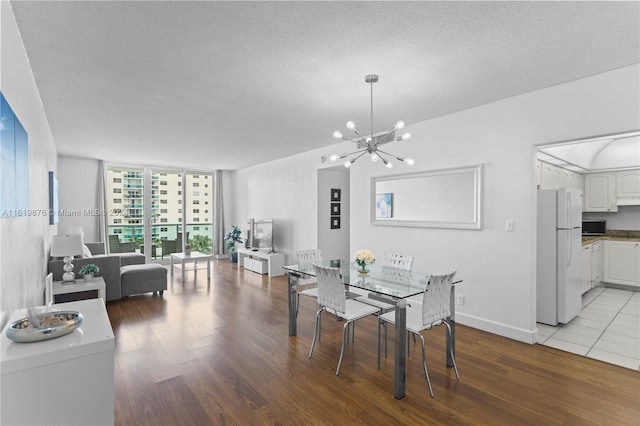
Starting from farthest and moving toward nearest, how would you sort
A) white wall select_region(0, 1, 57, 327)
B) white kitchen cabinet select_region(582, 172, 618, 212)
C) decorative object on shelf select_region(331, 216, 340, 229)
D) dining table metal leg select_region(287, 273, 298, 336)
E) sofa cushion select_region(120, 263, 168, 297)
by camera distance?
decorative object on shelf select_region(331, 216, 340, 229), white kitchen cabinet select_region(582, 172, 618, 212), sofa cushion select_region(120, 263, 168, 297), dining table metal leg select_region(287, 273, 298, 336), white wall select_region(0, 1, 57, 327)

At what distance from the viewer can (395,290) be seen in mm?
2600

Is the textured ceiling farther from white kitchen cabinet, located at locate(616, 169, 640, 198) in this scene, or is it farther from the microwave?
the microwave

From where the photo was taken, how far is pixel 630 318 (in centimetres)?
389

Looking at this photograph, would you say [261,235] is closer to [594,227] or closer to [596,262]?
[596,262]

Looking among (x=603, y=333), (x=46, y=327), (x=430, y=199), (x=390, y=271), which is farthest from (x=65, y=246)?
(x=603, y=333)

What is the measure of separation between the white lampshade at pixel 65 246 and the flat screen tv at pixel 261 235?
3855 millimetres

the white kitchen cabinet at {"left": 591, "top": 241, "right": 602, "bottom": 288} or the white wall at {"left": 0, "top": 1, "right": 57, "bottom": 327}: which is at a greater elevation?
the white wall at {"left": 0, "top": 1, "right": 57, "bottom": 327}

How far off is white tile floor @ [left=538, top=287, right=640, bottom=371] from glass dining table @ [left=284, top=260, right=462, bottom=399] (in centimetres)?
149

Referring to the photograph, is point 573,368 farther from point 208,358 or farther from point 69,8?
point 69,8

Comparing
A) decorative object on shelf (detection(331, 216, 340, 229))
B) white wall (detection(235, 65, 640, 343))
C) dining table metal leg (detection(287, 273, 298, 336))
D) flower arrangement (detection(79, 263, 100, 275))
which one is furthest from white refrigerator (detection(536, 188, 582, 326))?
flower arrangement (detection(79, 263, 100, 275))

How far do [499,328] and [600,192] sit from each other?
4089 millimetres

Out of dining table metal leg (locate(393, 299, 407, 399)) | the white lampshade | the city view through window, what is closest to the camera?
dining table metal leg (locate(393, 299, 407, 399))

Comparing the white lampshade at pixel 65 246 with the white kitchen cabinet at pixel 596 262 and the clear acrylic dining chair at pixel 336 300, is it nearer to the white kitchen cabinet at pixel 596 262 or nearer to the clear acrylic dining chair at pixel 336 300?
the clear acrylic dining chair at pixel 336 300

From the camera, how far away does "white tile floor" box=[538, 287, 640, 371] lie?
3.00 m
